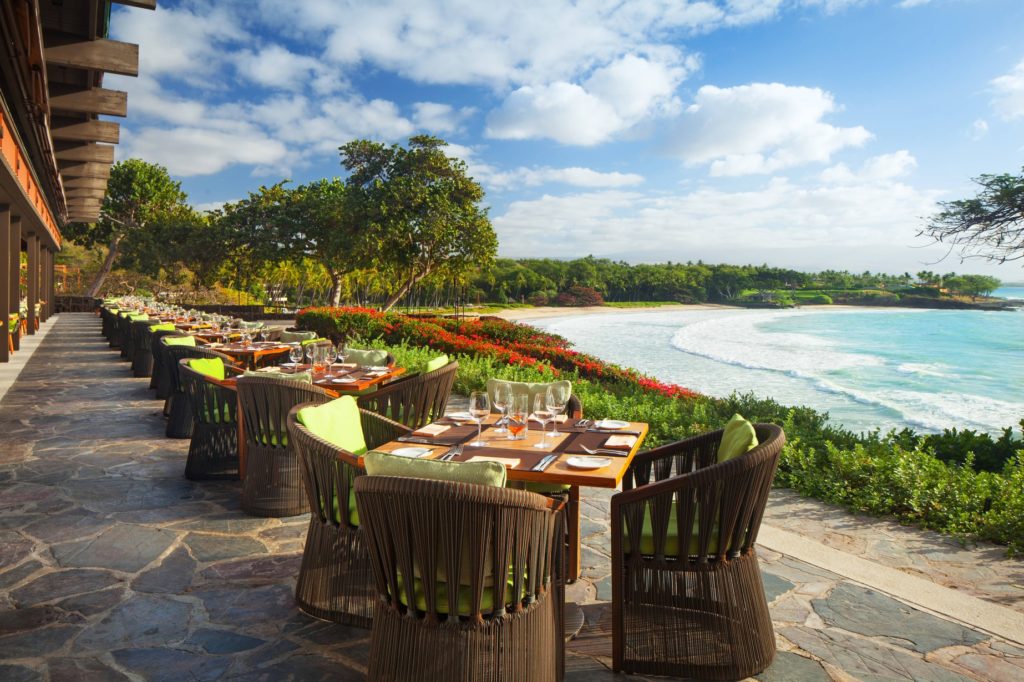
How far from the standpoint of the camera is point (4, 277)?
38.6ft

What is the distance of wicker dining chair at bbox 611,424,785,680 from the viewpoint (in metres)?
2.47

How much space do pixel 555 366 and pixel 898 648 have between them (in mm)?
8282

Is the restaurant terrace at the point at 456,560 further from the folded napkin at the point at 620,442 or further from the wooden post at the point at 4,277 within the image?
the wooden post at the point at 4,277

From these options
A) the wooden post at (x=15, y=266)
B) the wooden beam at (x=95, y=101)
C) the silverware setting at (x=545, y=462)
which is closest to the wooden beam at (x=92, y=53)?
the wooden beam at (x=95, y=101)

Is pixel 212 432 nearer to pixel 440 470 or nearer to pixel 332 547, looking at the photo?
pixel 332 547

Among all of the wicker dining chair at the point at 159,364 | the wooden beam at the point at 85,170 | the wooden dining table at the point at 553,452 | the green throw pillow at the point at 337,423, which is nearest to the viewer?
the wooden dining table at the point at 553,452

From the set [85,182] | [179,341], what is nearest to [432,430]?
[179,341]

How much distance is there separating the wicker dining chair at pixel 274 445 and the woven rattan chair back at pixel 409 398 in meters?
0.34

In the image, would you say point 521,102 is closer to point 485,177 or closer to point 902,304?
point 485,177

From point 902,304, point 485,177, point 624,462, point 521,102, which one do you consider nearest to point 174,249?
point 485,177

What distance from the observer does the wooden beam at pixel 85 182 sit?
44.3 ft

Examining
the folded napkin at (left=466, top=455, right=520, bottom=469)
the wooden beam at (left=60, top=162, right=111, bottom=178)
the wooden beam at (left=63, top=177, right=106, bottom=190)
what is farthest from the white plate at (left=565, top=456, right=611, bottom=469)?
the wooden beam at (left=63, top=177, right=106, bottom=190)

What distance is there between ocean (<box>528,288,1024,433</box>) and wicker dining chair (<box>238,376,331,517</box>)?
1182 centimetres

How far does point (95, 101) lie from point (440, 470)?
7.28m
